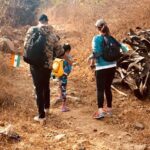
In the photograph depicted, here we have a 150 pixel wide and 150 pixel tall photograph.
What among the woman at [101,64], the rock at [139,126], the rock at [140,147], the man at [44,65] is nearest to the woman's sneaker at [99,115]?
the woman at [101,64]

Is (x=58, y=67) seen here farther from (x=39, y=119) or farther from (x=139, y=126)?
(x=139, y=126)

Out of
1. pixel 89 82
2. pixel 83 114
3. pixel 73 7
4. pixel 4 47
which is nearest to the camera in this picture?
pixel 83 114

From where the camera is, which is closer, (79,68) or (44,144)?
(44,144)

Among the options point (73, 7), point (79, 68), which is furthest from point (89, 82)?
point (73, 7)

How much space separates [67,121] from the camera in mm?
7285

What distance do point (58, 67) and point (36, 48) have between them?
1.00 metres

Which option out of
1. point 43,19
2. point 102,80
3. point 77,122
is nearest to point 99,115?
point 77,122

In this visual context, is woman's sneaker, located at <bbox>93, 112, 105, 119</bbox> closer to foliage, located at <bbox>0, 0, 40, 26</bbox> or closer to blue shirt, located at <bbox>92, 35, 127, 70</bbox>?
blue shirt, located at <bbox>92, 35, 127, 70</bbox>

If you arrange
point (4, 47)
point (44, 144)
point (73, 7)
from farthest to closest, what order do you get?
point (73, 7)
point (4, 47)
point (44, 144)

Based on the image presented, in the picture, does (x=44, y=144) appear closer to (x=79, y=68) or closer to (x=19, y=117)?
(x=19, y=117)

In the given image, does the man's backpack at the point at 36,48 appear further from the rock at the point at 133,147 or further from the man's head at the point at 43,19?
the rock at the point at 133,147

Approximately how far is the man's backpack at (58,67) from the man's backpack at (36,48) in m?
0.85

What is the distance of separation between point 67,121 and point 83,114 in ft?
1.87

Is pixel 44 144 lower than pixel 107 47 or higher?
lower
